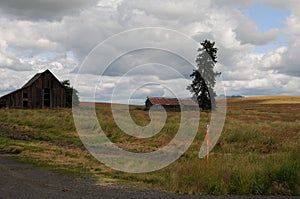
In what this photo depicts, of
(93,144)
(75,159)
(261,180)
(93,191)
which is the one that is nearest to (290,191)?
(261,180)

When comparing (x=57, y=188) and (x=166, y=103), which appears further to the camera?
(x=166, y=103)

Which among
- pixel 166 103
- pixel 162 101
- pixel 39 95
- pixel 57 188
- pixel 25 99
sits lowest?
pixel 57 188

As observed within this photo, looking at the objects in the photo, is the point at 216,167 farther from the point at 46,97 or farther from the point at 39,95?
the point at 46,97

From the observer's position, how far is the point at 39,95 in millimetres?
65438

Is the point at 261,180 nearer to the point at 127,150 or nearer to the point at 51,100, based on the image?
the point at 127,150

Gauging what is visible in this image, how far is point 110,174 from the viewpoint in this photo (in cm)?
1404

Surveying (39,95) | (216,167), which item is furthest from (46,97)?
(216,167)

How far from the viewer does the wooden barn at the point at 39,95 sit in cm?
6500

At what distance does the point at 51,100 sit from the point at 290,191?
193 feet

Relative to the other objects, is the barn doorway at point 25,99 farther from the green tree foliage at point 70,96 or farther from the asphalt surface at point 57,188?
the asphalt surface at point 57,188

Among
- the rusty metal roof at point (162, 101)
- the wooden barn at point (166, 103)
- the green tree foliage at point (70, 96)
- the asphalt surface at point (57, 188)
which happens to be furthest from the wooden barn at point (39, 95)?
the asphalt surface at point (57, 188)

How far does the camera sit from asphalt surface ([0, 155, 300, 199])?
10023mm

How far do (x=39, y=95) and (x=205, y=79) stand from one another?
92.8 feet

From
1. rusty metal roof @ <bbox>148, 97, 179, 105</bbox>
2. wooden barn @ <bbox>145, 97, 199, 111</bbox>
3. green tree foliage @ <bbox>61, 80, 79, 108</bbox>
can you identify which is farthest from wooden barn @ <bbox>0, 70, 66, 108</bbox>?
rusty metal roof @ <bbox>148, 97, 179, 105</bbox>
